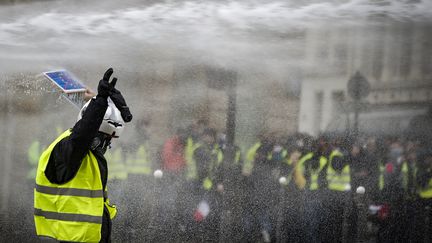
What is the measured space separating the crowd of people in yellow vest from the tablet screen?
3.11 metres

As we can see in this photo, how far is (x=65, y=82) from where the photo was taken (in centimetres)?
381

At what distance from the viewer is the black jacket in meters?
3.42

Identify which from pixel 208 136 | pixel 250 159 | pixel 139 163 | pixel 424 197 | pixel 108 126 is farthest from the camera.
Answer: pixel 139 163

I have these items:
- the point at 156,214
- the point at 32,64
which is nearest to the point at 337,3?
the point at 156,214

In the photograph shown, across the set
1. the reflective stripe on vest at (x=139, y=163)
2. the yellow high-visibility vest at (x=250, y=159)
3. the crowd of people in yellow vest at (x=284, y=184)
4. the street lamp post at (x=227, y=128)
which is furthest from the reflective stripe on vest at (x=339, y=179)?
the reflective stripe on vest at (x=139, y=163)

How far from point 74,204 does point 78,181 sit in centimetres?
12

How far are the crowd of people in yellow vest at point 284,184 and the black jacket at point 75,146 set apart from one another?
10.9 ft

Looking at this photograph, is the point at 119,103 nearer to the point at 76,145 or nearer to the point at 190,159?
the point at 76,145

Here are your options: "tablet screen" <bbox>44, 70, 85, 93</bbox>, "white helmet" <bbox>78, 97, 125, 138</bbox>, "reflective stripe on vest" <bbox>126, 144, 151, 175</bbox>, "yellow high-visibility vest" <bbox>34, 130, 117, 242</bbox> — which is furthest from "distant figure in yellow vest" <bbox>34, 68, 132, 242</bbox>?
"reflective stripe on vest" <bbox>126, 144, 151, 175</bbox>

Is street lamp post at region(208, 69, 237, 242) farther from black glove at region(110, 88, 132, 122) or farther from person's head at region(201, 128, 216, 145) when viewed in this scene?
black glove at region(110, 88, 132, 122)

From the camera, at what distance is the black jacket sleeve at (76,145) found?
11.2 ft

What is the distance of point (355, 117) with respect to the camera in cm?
638

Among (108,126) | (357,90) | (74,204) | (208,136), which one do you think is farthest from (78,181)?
(357,90)

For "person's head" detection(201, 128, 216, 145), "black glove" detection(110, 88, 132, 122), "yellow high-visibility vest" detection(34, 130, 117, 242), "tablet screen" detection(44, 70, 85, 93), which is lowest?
"person's head" detection(201, 128, 216, 145)
